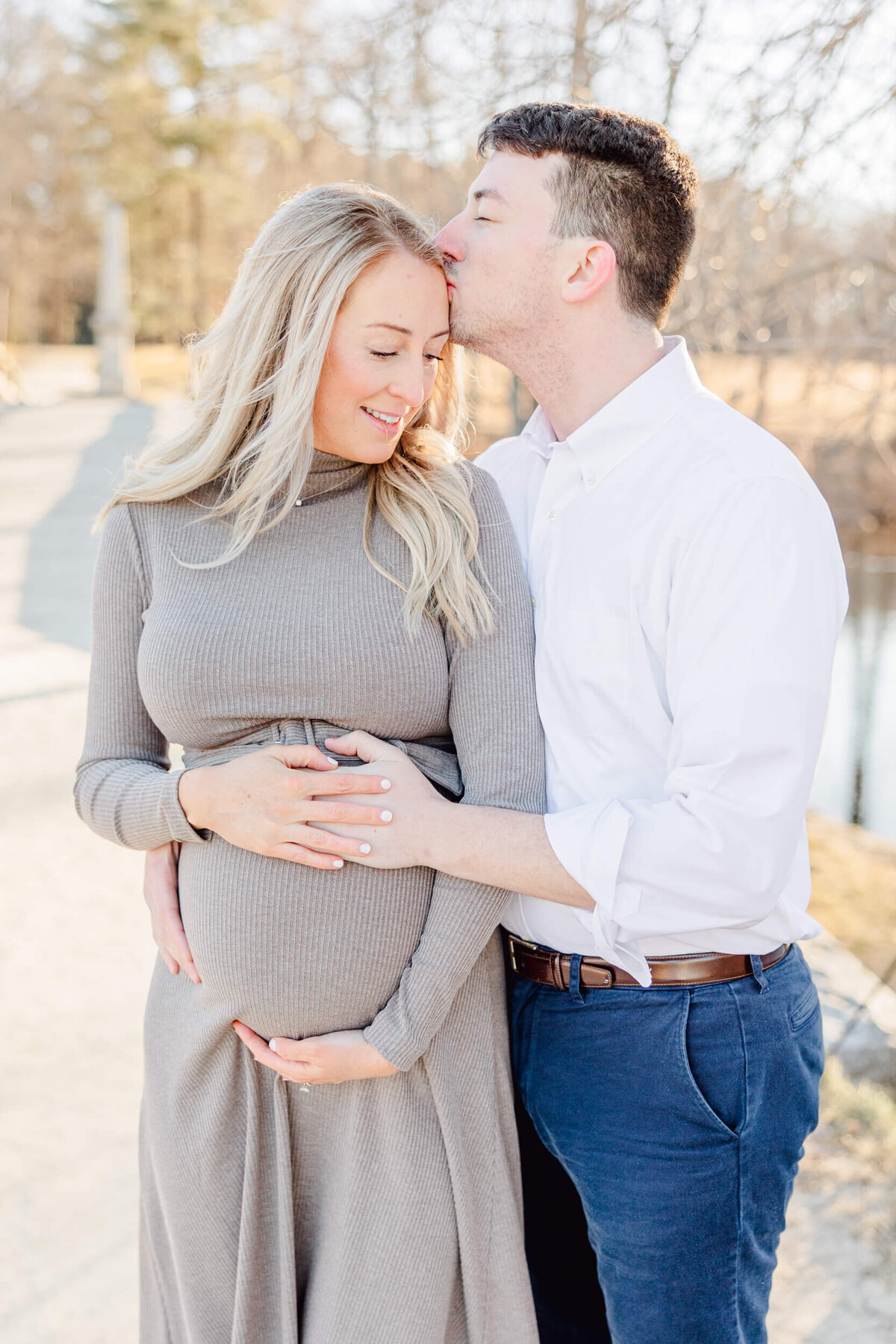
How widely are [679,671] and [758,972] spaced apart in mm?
479

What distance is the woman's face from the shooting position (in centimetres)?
178

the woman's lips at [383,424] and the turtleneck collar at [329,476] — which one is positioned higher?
the woman's lips at [383,424]

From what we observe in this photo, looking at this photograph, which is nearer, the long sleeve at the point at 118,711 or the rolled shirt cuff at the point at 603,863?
the rolled shirt cuff at the point at 603,863

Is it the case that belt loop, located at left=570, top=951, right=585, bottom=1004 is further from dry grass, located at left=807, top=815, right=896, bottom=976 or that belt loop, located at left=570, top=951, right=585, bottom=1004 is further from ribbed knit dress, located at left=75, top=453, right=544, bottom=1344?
dry grass, located at left=807, top=815, right=896, bottom=976

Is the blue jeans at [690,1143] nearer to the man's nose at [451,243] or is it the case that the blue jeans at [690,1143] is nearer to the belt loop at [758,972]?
the belt loop at [758,972]

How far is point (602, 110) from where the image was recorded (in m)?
1.78

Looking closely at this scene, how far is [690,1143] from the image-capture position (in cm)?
159

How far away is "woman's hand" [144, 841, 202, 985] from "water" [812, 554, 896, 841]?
488cm

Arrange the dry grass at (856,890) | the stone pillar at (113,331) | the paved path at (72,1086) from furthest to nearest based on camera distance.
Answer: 1. the stone pillar at (113,331)
2. the dry grass at (856,890)
3. the paved path at (72,1086)

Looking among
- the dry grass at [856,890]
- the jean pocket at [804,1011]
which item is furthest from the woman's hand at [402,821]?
the dry grass at [856,890]

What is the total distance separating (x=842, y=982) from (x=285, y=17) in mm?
7732

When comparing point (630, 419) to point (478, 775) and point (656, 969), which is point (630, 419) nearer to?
point (478, 775)

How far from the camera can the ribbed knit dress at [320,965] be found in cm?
162

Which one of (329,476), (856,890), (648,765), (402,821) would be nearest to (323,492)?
(329,476)
